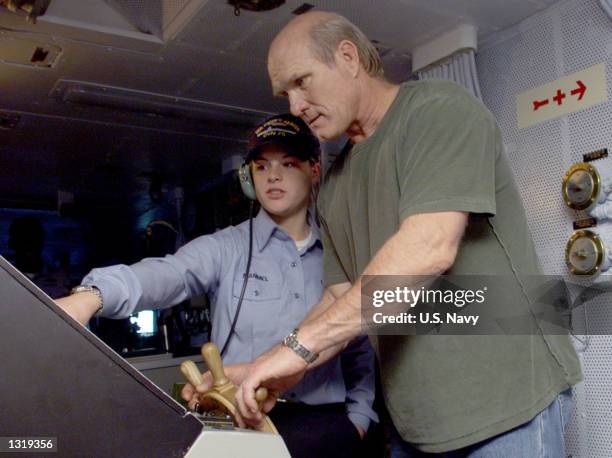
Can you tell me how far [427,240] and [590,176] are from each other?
1.49 m

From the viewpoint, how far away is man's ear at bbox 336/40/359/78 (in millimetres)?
1579

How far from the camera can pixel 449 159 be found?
1280 mm

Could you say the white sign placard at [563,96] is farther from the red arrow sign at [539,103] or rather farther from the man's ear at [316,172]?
the man's ear at [316,172]

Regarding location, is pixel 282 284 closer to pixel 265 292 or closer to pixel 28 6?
pixel 265 292

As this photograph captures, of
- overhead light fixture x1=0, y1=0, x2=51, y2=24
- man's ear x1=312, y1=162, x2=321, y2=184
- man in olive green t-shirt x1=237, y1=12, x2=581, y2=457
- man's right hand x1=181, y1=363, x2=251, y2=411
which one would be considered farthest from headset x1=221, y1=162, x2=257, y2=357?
overhead light fixture x1=0, y1=0, x2=51, y2=24

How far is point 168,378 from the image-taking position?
4.03 m

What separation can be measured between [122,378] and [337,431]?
3.53ft

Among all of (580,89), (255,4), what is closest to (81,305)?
(255,4)

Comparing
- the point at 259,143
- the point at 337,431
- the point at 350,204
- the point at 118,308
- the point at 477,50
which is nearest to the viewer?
the point at 118,308

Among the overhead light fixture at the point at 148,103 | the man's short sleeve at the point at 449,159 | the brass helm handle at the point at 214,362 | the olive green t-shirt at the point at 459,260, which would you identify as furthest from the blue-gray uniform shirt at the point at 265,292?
the overhead light fixture at the point at 148,103

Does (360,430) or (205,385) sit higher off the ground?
(205,385)

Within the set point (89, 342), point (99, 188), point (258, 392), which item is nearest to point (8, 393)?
point (89, 342)

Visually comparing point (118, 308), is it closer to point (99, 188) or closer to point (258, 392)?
point (258, 392)

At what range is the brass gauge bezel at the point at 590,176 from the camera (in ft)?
7.90
